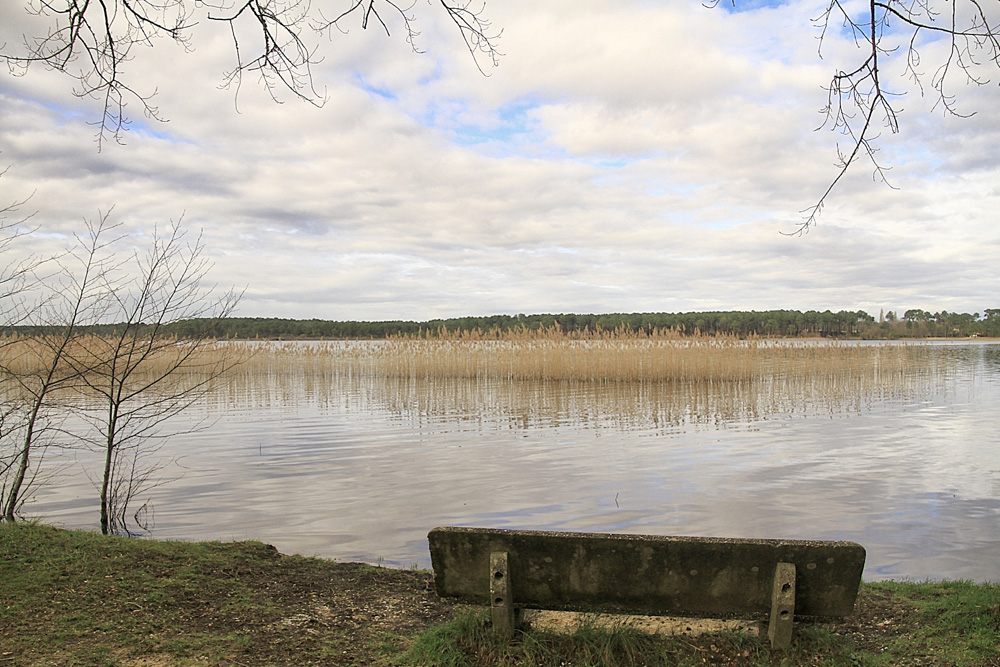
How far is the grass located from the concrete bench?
0.22 meters

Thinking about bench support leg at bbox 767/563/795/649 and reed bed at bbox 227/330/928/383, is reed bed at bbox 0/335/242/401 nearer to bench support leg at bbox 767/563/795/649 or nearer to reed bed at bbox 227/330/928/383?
bench support leg at bbox 767/563/795/649

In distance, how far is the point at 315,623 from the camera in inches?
168

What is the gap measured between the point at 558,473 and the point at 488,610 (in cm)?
600

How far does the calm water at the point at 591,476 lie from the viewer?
23.0 ft

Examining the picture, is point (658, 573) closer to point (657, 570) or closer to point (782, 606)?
point (657, 570)

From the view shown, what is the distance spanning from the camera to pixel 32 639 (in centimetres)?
377

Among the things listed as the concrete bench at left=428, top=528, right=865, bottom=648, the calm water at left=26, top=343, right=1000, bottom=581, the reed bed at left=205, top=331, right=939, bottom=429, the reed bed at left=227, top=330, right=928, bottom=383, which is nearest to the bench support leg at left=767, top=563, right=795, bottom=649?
the concrete bench at left=428, top=528, right=865, bottom=648

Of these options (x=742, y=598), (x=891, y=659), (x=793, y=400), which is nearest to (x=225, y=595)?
(x=742, y=598)

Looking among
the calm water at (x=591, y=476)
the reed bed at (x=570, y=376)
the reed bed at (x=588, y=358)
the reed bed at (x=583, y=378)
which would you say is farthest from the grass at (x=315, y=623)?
the reed bed at (x=588, y=358)

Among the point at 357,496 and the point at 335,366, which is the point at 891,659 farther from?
the point at 335,366

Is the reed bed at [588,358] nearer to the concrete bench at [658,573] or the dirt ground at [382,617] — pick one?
the dirt ground at [382,617]

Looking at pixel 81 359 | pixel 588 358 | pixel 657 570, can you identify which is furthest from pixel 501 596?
pixel 588 358

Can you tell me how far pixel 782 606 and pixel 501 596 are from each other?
4.35ft

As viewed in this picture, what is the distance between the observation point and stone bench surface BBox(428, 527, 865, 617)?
3350 mm
